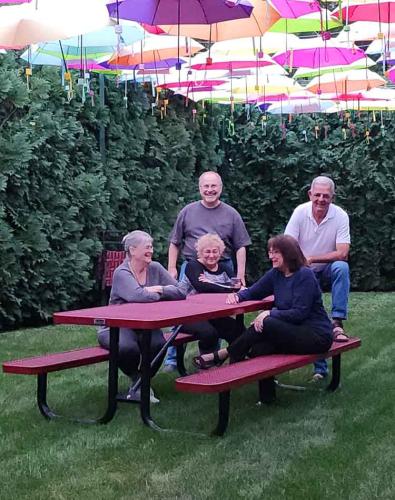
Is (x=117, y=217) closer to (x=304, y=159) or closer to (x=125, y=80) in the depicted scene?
(x=125, y=80)

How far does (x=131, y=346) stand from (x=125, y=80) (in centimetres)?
564

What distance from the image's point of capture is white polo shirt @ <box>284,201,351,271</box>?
650cm

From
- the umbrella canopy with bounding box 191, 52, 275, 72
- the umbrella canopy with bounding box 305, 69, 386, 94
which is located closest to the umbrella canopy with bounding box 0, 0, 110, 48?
the umbrella canopy with bounding box 191, 52, 275, 72

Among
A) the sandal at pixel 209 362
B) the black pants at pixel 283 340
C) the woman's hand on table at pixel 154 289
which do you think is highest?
the woman's hand on table at pixel 154 289

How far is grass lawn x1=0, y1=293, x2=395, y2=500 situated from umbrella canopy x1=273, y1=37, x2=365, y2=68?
4140mm

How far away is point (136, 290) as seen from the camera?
5492 millimetres

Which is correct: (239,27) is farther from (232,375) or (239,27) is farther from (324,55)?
(232,375)

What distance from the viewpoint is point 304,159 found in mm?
13367

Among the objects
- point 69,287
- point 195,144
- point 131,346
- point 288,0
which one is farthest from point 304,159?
point 131,346

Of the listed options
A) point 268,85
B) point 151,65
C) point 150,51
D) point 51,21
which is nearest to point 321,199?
point 51,21

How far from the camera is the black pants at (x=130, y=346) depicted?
208 inches

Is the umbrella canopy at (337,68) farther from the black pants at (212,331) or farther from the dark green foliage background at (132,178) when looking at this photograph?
the black pants at (212,331)

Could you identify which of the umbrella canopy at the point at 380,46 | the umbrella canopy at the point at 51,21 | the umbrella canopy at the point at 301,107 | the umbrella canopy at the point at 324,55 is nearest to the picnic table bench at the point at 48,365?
the umbrella canopy at the point at 51,21

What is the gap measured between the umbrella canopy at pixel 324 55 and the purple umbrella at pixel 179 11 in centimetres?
330
